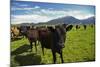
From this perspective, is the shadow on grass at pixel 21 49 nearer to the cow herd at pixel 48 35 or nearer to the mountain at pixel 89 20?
the cow herd at pixel 48 35

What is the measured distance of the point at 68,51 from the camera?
236 cm

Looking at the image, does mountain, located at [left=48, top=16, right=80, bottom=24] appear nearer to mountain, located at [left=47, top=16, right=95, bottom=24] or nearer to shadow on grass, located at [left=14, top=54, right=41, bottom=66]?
mountain, located at [left=47, top=16, right=95, bottom=24]

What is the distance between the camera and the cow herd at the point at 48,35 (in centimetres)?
219

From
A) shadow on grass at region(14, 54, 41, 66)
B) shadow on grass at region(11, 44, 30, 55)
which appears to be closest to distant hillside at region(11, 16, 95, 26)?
→ shadow on grass at region(11, 44, 30, 55)

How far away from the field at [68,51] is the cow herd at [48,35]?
0.15ft

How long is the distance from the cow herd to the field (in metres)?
0.05

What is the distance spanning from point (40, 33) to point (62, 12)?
366mm

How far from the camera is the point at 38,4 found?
2236 millimetres

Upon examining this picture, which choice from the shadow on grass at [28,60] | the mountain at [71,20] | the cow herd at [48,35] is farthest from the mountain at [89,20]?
the shadow on grass at [28,60]

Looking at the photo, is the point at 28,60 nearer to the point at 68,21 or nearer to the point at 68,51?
the point at 68,51

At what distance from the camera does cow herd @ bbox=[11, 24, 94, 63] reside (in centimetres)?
219

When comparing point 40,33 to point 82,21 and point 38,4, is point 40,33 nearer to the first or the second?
point 38,4

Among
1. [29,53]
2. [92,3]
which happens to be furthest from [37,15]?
[92,3]

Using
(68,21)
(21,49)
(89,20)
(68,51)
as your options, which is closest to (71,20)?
(68,21)
